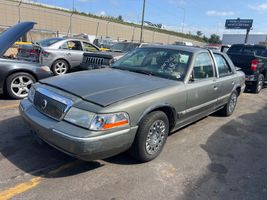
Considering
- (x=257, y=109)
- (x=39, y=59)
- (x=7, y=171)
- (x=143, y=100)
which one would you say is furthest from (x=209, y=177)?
(x=39, y=59)

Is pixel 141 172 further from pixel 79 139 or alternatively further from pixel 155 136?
pixel 79 139

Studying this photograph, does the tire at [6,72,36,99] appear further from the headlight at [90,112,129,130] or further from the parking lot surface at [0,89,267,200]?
the headlight at [90,112,129,130]

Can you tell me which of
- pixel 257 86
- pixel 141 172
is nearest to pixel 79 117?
pixel 141 172

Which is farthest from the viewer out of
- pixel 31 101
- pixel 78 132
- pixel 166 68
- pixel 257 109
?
pixel 257 109

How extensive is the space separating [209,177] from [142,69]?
6.66ft

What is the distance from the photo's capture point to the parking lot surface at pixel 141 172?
3.03 meters

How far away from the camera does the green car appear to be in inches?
119

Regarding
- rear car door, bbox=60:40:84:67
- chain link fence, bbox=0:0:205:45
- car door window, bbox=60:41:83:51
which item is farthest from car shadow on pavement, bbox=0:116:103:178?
chain link fence, bbox=0:0:205:45

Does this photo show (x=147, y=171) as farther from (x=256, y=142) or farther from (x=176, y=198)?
(x=256, y=142)

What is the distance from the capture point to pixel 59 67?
952 cm

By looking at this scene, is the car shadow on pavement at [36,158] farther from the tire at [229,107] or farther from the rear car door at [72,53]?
the rear car door at [72,53]

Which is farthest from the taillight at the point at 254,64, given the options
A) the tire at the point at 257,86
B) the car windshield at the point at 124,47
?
the car windshield at the point at 124,47

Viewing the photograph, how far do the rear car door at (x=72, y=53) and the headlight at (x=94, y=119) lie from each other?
6.92 m

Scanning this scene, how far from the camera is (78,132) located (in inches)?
116
